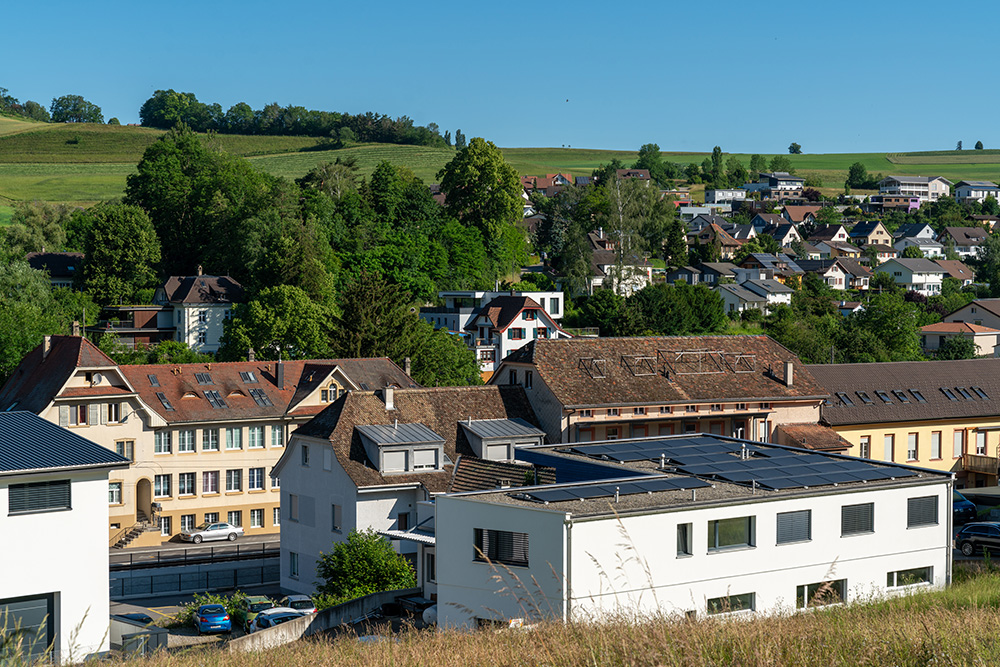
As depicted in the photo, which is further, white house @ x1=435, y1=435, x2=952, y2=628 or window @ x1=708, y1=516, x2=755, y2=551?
window @ x1=708, y1=516, x2=755, y2=551

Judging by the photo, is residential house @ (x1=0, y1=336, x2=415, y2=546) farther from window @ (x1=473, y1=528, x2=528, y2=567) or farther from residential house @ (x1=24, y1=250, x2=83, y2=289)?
residential house @ (x1=24, y1=250, x2=83, y2=289)

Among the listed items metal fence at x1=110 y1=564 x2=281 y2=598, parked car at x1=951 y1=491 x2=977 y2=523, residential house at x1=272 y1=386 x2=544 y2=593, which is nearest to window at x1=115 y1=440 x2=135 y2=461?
residential house at x1=272 y1=386 x2=544 y2=593

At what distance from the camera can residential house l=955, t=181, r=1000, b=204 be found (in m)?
194

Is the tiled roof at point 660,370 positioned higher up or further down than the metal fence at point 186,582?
higher up

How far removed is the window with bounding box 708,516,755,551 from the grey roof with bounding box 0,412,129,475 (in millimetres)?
11944

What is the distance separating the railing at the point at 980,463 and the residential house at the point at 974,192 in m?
157

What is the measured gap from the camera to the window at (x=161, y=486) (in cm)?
4791

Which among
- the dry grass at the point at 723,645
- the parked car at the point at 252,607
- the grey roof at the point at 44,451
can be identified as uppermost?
the dry grass at the point at 723,645

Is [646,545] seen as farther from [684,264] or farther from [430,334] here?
[684,264]

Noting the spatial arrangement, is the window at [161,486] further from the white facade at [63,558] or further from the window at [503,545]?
the window at [503,545]

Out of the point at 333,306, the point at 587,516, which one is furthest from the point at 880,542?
the point at 333,306

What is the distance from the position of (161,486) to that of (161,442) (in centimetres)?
192

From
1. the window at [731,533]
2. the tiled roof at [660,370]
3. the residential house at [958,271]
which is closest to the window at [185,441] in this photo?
the tiled roof at [660,370]

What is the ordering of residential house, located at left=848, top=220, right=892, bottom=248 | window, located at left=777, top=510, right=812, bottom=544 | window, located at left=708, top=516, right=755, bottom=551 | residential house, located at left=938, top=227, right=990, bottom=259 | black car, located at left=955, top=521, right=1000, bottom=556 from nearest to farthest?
window, located at left=708, top=516, right=755, bottom=551, window, located at left=777, top=510, right=812, bottom=544, black car, located at left=955, top=521, right=1000, bottom=556, residential house, located at left=938, top=227, right=990, bottom=259, residential house, located at left=848, top=220, right=892, bottom=248
